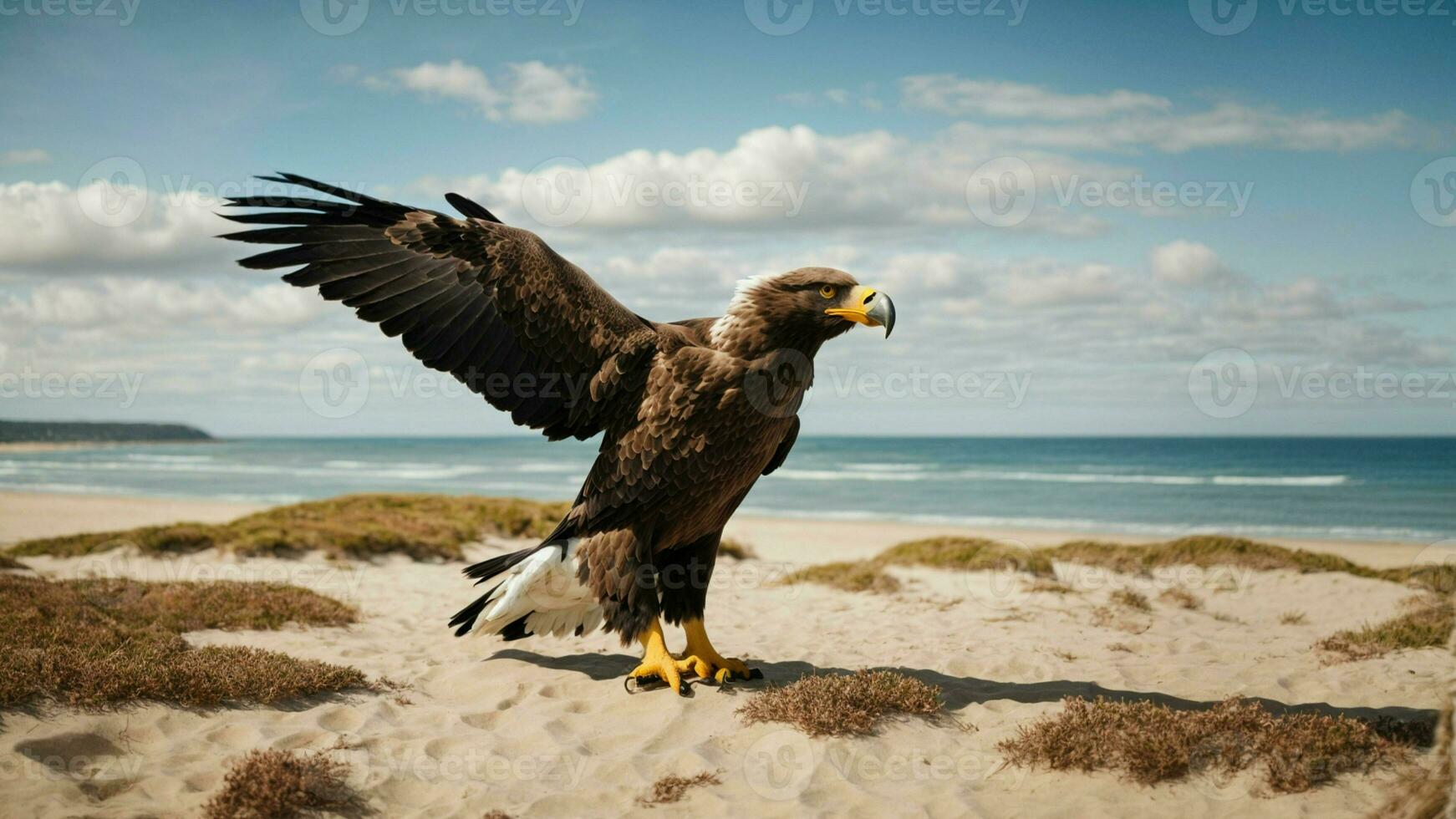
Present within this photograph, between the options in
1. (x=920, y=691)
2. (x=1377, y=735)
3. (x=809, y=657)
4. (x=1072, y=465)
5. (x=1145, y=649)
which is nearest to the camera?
(x=1377, y=735)

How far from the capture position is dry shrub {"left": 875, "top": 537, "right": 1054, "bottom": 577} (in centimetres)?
1139

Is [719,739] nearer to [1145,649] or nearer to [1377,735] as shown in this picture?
[1377,735]

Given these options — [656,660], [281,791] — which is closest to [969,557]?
[656,660]

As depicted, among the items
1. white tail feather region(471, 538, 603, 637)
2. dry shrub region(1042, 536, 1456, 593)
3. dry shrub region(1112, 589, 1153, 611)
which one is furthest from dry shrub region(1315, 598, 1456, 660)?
white tail feather region(471, 538, 603, 637)

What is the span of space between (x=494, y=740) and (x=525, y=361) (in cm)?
214

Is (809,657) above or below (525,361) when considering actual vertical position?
below

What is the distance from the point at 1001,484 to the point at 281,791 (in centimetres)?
3961

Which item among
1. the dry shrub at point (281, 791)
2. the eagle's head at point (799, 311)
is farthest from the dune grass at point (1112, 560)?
the dry shrub at point (281, 791)

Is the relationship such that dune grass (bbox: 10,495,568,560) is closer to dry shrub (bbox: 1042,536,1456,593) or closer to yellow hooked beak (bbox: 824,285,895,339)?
dry shrub (bbox: 1042,536,1456,593)

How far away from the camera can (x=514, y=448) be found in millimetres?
81750

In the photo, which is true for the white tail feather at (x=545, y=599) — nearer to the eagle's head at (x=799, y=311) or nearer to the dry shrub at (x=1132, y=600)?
the eagle's head at (x=799, y=311)

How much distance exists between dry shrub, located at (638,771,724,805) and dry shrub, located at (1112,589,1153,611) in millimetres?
6449

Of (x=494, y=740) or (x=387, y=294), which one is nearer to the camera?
(x=494, y=740)

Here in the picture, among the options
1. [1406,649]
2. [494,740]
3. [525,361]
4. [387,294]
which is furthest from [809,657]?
[1406,649]
